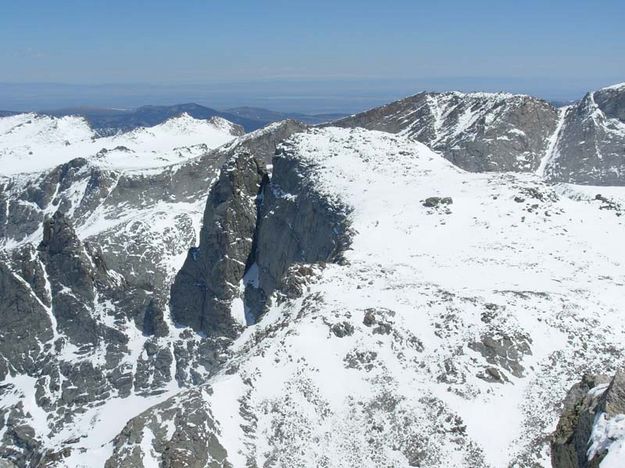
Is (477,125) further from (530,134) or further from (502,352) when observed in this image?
(502,352)

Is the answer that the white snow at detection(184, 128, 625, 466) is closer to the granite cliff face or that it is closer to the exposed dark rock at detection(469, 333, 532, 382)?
the exposed dark rock at detection(469, 333, 532, 382)

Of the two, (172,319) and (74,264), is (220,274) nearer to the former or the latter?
(172,319)

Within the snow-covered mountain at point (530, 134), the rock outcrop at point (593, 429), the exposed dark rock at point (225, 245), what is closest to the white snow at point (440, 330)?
the rock outcrop at point (593, 429)

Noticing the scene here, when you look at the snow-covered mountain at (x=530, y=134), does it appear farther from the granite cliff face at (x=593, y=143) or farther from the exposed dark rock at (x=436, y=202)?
the exposed dark rock at (x=436, y=202)

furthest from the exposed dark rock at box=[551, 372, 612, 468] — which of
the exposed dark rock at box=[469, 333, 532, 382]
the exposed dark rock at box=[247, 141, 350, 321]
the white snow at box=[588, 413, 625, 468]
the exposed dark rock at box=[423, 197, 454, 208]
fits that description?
the exposed dark rock at box=[423, 197, 454, 208]

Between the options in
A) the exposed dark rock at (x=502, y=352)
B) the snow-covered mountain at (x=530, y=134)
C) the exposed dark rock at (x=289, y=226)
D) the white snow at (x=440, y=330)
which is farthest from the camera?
the snow-covered mountain at (x=530, y=134)
